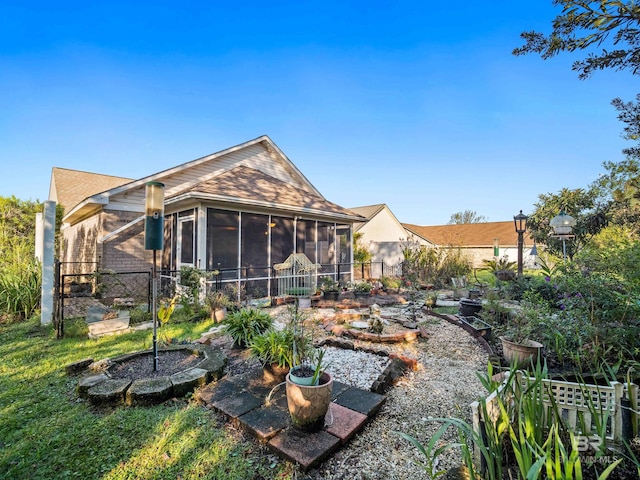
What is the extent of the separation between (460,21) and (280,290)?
356 inches

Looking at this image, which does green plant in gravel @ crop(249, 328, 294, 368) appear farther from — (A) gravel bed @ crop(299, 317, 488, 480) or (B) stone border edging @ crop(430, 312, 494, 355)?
(B) stone border edging @ crop(430, 312, 494, 355)

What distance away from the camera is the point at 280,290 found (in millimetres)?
9219

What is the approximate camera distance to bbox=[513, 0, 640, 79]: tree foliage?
Answer: 3.00 metres

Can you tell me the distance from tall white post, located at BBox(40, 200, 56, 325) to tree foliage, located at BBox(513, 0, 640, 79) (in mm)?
8771

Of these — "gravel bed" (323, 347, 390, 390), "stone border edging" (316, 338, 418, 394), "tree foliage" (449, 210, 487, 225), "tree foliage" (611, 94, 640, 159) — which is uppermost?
"tree foliage" (449, 210, 487, 225)

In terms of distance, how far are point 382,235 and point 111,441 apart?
18798mm

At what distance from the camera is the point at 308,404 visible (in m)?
2.30

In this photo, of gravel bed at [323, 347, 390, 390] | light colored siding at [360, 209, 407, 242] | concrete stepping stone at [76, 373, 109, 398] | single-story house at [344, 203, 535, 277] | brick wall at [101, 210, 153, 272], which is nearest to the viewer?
concrete stepping stone at [76, 373, 109, 398]

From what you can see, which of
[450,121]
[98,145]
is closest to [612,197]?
[450,121]

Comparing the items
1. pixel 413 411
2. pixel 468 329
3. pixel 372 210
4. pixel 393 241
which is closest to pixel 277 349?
pixel 413 411

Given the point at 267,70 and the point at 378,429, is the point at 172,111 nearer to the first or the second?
the point at 267,70

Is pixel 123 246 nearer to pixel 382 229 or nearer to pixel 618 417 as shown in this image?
pixel 618 417

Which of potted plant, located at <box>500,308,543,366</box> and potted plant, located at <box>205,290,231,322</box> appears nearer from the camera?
potted plant, located at <box>500,308,543,366</box>

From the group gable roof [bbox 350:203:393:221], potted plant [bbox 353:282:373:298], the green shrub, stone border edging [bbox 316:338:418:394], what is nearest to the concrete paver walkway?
stone border edging [bbox 316:338:418:394]
